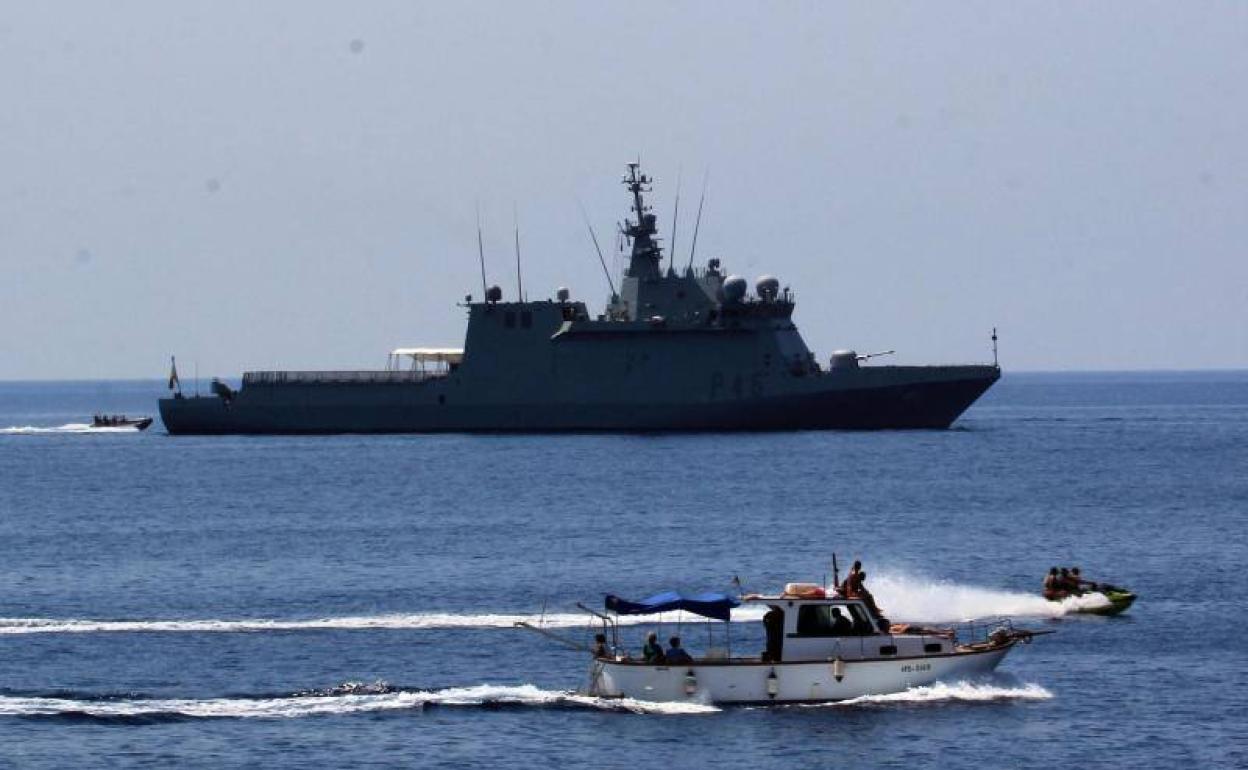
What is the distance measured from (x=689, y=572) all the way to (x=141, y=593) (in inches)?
497

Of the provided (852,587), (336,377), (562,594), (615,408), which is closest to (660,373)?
(615,408)

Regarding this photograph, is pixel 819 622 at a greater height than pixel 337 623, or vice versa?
pixel 819 622

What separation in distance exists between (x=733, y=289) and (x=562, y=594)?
50133 millimetres

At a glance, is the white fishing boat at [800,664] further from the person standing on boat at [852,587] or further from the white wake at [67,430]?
the white wake at [67,430]

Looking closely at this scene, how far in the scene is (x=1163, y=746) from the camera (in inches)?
1214

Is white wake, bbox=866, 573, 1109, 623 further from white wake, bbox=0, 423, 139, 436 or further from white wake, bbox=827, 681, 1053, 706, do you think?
white wake, bbox=0, 423, 139, 436

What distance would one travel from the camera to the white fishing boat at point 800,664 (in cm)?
3334

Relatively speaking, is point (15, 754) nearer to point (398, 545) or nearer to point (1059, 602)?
point (1059, 602)

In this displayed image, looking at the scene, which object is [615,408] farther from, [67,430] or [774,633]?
[774,633]

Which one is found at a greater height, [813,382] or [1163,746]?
[813,382]

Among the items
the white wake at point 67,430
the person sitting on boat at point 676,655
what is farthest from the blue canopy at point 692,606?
the white wake at point 67,430

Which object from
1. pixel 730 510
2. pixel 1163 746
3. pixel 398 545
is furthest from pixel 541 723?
pixel 730 510

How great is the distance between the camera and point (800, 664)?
33344 mm

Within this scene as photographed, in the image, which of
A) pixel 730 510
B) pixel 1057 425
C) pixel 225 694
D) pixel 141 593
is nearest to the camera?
pixel 225 694
